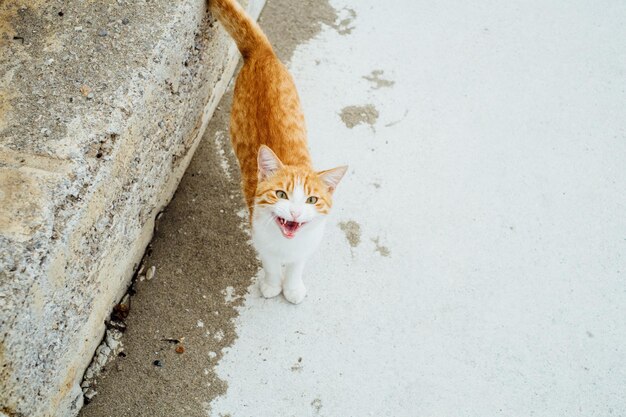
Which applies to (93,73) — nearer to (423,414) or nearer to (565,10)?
(423,414)

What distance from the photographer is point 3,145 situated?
4.32ft

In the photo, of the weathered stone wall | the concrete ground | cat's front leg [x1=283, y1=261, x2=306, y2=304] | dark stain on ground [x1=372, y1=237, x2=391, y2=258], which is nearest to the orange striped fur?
the weathered stone wall

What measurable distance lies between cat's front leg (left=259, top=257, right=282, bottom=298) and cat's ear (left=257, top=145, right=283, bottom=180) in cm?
40

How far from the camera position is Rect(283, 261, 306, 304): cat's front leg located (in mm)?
1826

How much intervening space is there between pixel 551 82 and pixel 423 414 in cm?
186

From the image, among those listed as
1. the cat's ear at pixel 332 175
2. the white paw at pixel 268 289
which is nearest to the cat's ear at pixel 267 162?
the cat's ear at pixel 332 175

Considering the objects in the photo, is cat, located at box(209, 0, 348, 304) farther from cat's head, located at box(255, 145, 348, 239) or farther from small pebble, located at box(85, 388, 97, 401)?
small pebble, located at box(85, 388, 97, 401)

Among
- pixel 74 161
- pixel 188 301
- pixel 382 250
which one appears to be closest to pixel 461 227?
pixel 382 250

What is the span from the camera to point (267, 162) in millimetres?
1490

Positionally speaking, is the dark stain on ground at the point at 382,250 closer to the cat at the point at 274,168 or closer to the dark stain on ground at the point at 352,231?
the dark stain on ground at the point at 352,231

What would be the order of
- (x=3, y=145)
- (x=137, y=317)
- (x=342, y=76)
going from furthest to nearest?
(x=342, y=76), (x=137, y=317), (x=3, y=145)

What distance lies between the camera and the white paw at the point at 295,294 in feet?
6.17

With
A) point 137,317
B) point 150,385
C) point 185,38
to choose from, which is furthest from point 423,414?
point 185,38

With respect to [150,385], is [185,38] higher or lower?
higher
